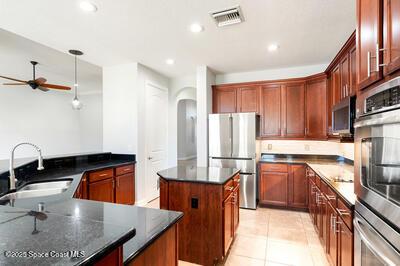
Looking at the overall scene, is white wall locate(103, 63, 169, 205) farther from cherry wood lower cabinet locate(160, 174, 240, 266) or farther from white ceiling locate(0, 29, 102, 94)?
cherry wood lower cabinet locate(160, 174, 240, 266)

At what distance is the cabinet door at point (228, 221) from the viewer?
2.22 meters

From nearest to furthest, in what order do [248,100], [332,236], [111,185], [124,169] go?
[332,236] < [111,185] < [124,169] < [248,100]

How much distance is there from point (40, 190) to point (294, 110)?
161 inches

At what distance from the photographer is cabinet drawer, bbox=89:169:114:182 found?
3027 millimetres

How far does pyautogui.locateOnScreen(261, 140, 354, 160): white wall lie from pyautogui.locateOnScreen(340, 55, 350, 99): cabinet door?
1244 mm

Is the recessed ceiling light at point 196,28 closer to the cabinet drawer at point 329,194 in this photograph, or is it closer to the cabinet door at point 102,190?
the cabinet drawer at point 329,194

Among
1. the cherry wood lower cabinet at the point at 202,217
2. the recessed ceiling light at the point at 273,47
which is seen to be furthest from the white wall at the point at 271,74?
the cherry wood lower cabinet at the point at 202,217

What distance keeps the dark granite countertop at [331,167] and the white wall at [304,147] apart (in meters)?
0.09

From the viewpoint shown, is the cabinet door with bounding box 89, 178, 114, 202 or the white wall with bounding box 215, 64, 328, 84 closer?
the cabinet door with bounding box 89, 178, 114, 202

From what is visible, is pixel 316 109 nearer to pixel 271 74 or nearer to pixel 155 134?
pixel 271 74

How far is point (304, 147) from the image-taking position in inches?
167

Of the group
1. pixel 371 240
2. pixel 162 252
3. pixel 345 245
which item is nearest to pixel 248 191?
pixel 345 245

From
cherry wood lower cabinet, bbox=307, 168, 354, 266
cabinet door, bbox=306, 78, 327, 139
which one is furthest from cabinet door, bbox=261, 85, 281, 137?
cherry wood lower cabinet, bbox=307, 168, 354, 266

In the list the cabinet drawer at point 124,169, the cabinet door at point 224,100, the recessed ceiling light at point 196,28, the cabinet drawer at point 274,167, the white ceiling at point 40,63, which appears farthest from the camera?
the cabinet door at point 224,100
